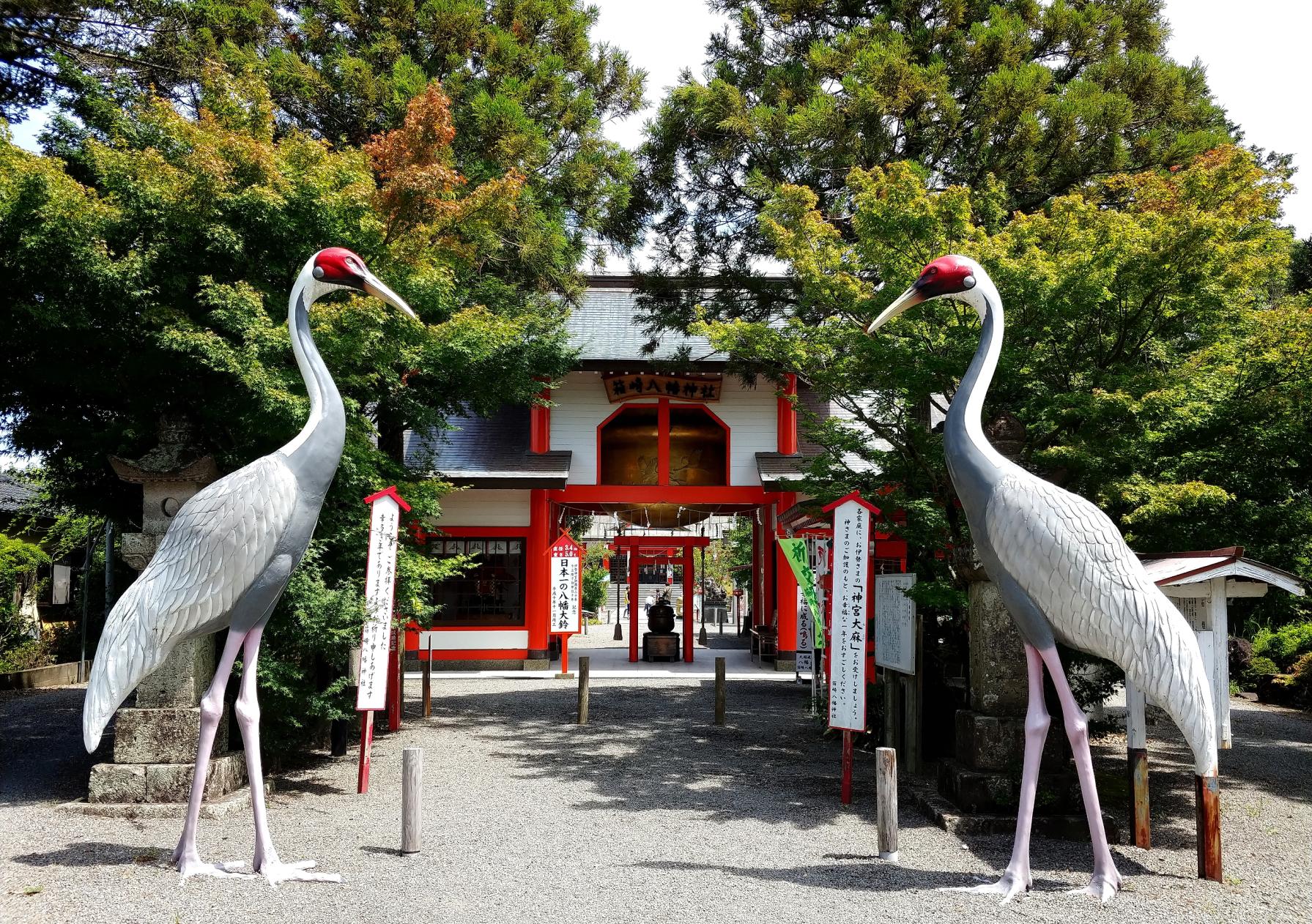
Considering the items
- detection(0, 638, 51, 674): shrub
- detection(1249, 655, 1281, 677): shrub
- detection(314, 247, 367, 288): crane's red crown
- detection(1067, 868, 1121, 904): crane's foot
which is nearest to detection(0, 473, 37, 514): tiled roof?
detection(0, 638, 51, 674): shrub

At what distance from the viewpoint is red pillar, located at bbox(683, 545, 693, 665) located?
1961cm

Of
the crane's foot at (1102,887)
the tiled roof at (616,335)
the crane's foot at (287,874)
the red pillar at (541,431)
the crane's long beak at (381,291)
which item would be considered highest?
the tiled roof at (616,335)

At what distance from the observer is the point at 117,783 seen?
7.54 meters

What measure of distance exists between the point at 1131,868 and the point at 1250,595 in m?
2.23

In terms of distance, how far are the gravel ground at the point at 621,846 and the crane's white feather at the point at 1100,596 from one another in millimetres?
1271

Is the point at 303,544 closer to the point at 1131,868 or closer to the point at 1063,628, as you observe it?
the point at 1063,628

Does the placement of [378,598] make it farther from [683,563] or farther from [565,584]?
[683,563]

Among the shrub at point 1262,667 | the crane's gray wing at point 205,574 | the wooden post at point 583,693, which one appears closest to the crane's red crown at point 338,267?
the crane's gray wing at point 205,574

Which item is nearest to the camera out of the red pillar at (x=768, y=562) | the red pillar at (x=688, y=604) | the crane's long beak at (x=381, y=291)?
the crane's long beak at (x=381, y=291)

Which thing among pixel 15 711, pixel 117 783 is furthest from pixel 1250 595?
pixel 15 711

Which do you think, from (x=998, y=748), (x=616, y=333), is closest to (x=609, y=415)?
(x=616, y=333)

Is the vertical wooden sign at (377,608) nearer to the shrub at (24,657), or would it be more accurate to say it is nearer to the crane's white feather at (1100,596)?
the crane's white feather at (1100,596)

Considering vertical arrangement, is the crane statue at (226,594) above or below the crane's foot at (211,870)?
above

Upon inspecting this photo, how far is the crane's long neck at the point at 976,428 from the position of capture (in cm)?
609
